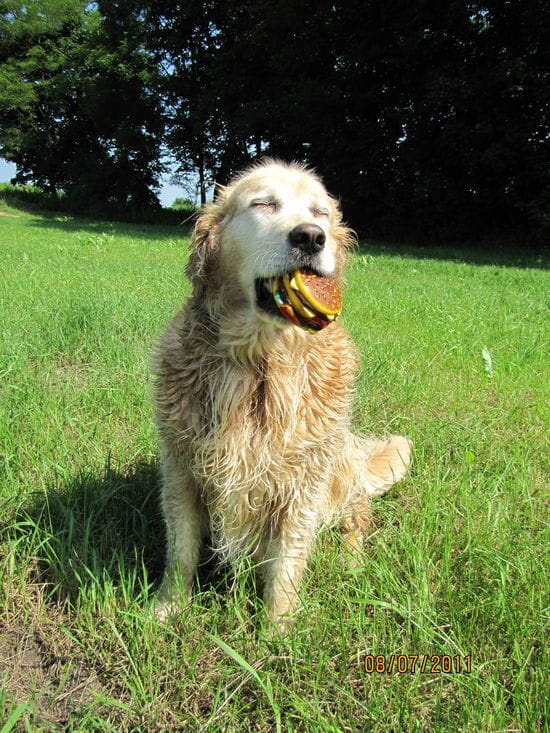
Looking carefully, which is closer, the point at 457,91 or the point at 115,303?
the point at 115,303

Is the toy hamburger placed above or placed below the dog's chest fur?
above

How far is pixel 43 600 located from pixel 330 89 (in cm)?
2295

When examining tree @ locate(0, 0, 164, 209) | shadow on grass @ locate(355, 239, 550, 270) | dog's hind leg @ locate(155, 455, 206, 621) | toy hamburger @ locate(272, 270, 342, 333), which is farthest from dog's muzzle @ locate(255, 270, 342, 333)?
tree @ locate(0, 0, 164, 209)

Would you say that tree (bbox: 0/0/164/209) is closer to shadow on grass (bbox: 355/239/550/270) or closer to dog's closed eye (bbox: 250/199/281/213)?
shadow on grass (bbox: 355/239/550/270)

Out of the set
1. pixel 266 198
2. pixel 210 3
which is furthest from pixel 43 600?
pixel 210 3

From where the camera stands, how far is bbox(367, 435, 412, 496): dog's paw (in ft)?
8.45

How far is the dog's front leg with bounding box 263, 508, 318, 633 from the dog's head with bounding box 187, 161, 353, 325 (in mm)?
853

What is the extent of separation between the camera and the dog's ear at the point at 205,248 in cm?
216

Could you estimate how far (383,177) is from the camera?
20.3 meters

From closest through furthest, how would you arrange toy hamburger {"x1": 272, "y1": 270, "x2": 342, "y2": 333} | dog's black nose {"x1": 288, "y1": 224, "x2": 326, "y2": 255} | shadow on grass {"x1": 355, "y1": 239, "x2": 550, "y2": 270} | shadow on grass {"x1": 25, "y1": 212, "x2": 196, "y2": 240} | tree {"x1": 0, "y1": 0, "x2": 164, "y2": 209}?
toy hamburger {"x1": 272, "y1": 270, "x2": 342, "y2": 333}
dog's black nose {"x1": 288, "y1": 224, "x2": 326, "y2": 255}
shadow on grass {"x1": 355, "y1": 239, "x2": 550, "y2": 270}
shadow on grass {"x1": 25, "y1": 212, "x2": 196, "y2": 240}
tree {"x1": 0, "y1": 0, "x2": 164, "y2": 209}

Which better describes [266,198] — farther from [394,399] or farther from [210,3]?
[210,3]

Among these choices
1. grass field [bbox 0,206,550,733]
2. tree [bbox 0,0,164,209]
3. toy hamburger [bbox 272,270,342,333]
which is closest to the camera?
grass field [bbox 0,206,550,733]
